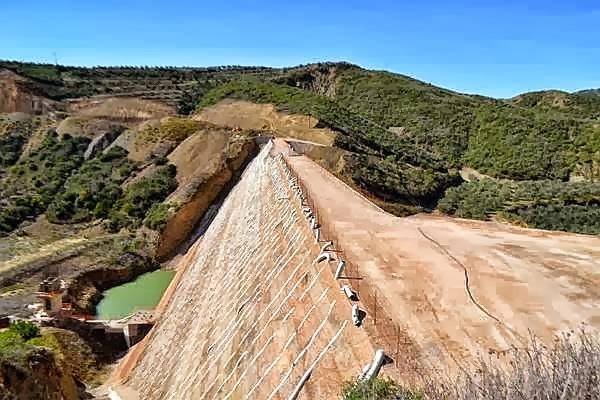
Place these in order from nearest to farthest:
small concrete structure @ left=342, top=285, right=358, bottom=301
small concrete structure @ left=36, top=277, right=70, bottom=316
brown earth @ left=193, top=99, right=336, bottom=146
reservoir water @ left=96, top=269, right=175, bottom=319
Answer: small concrete structure @ left=342, top=285, right=358, bottom=301 < small concrete structure @ left=36, top=277, right=70, bottom=316 < reservoir water @ left=96, top=269, right=175, bottom=319 < brown earth @ left=193, top=99, right=336, bottom=146

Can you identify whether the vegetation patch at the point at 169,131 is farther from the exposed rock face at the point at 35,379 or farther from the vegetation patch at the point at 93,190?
the exposed rock face at the point at 35,379

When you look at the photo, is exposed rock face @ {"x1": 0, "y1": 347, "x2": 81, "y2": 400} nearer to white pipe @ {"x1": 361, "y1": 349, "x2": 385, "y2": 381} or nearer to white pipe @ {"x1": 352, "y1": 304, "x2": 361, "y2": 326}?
white pipe @ {"x1": 352, "y1": 304, "x2": 361, "y2": 326}

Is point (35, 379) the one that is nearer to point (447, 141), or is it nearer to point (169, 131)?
point (169, 131)

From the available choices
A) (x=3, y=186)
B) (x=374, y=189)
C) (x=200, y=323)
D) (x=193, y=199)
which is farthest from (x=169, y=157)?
(x=200, y=323)

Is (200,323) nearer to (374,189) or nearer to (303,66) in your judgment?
(374,189)

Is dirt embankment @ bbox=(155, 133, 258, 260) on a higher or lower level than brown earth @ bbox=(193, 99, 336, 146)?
lower

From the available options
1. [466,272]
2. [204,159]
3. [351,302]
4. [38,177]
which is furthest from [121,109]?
[351,302]

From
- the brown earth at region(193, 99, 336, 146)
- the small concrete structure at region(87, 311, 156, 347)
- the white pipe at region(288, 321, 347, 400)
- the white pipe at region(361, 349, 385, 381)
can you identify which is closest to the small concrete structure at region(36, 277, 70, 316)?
the small concrete structure at region(87, 311, 156, 347)
